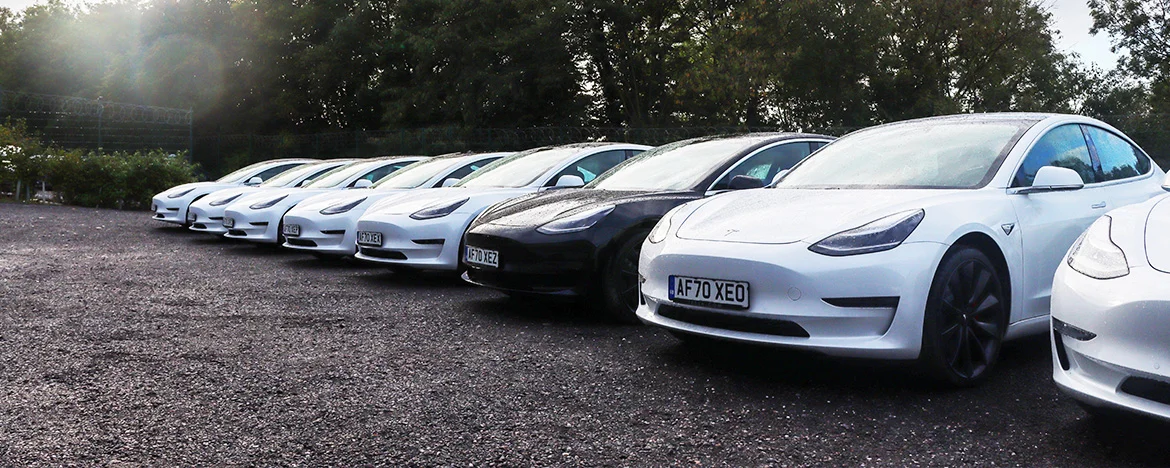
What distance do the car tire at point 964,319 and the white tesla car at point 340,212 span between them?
229 inches

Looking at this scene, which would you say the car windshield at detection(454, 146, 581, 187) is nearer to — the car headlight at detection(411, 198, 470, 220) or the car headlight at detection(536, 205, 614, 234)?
the car headlight at detection(411, 198, 470, 220)

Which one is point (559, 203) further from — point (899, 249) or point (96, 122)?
point (96, 122)

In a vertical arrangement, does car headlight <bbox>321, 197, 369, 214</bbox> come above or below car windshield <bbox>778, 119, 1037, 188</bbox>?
below

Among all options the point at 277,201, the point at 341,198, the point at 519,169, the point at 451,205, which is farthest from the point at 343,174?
the point at 451,205

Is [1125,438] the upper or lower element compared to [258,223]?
lower

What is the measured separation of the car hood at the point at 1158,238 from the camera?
310 cm

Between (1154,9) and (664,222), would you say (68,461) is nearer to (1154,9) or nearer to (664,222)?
(664,222)

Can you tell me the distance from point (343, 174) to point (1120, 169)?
9397 mm

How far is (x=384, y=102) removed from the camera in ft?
117

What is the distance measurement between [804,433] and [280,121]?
40.1 metres

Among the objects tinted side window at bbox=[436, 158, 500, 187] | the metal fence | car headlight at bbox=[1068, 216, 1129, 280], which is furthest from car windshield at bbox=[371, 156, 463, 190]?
the metal fence

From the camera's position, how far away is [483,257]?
6129mm

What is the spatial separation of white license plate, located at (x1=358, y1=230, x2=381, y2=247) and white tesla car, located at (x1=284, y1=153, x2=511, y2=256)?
0.96 m

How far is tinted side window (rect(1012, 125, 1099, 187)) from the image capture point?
Answer: 471 centimetres
